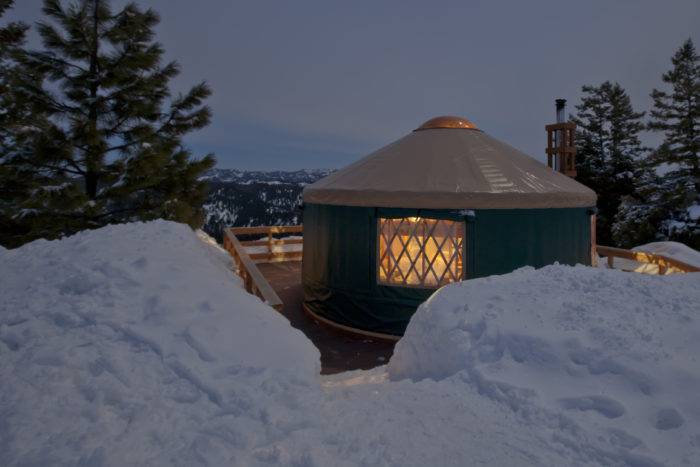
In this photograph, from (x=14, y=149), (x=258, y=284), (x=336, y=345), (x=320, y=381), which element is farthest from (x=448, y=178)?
(x=14, y=149)

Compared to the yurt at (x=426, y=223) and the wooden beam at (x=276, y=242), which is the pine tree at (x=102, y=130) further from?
the yurt at (x=426, y=223)


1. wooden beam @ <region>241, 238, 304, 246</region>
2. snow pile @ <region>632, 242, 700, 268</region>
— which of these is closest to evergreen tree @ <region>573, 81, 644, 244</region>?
snow pile @ <region>632, 242, 700, 268</region>

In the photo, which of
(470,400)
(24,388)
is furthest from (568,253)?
(24,388)

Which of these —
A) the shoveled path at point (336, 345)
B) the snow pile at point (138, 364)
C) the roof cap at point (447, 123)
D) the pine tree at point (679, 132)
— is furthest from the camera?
the pine tree at point (679, 132)

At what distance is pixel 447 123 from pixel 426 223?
1.97 metres

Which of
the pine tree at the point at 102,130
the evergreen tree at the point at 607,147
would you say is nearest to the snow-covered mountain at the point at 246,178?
the pine tree at the point at 102,130

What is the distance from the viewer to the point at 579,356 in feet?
7.14

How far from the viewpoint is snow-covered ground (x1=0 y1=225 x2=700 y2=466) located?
169 cm

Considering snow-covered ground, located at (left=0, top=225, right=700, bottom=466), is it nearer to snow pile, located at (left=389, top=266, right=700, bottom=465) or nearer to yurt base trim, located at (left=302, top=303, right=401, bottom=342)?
snow pile, located at (left=389, top=266, right=700, bottom=465)

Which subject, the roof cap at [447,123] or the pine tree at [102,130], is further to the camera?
the pine tree at [102,130]

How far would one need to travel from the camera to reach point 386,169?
18.2ft

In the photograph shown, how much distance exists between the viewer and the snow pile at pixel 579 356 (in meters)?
1.76

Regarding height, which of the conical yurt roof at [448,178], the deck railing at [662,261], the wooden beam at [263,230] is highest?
the conical yurt roof at [448,178]

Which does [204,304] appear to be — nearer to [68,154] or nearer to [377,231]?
[377,231]
